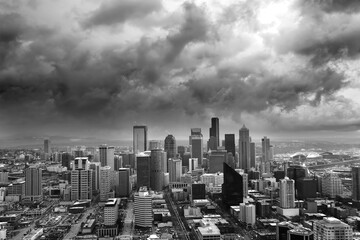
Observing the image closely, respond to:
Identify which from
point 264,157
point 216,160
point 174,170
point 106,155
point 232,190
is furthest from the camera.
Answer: point 216,160

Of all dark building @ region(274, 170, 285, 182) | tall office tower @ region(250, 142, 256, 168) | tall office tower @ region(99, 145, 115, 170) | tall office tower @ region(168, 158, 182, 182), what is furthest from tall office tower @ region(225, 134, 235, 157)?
tall office tower @ region(99, 145, 115, 170)

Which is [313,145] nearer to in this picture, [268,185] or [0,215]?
[268,185]

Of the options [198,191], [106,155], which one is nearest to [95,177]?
[106,155]

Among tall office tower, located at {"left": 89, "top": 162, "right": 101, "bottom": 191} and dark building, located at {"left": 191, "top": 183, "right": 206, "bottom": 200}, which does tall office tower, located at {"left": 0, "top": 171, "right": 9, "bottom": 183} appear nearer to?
tall office tower, located at {"left": 89, "top": 162, "right": 101, "bottom": 191}

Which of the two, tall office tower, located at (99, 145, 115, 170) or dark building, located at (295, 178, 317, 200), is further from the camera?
tall office tower, located at (99, 145, 115, 170)

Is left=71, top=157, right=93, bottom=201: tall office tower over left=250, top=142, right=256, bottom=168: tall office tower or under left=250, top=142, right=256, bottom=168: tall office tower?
under

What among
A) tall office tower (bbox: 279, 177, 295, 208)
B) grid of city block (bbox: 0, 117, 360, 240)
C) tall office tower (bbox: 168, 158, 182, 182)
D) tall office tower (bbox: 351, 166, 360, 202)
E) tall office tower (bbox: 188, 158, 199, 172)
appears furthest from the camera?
tall office tower (bbox: 188, 158, 199, 172)

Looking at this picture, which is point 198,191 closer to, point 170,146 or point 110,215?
point 110,215
